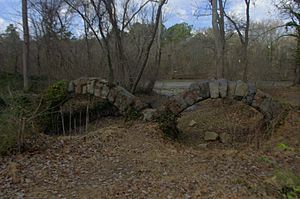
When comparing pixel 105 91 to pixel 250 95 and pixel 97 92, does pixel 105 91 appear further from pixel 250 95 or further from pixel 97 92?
pixel 250 95

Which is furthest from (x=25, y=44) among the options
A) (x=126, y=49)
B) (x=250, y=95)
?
(x=250, y=95)

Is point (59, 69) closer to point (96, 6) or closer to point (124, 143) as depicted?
point (96, 6)

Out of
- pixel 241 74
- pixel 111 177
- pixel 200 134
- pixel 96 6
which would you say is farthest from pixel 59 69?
pixel 111 177

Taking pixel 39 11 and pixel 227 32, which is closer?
pixel 39 11

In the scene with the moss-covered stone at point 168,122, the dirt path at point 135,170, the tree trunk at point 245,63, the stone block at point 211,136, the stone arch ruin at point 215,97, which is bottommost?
the stone block at point 211,136

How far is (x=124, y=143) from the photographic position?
6930 millimetres

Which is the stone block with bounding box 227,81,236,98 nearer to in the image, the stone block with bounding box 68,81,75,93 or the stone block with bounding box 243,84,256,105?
the stone block with bounding box 243,84,256,105

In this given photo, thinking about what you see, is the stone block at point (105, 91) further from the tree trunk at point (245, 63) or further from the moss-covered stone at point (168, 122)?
the tree trunk at point (245, 63)

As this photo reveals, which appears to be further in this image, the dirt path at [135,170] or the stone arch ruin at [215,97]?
the stone arch ruin at [215,97]

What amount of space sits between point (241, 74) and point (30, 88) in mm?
10344

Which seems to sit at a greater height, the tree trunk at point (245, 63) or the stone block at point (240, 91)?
the tree trunk at point (245, 63)

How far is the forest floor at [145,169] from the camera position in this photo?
13.9 feet

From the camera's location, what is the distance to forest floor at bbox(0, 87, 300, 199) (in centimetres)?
425

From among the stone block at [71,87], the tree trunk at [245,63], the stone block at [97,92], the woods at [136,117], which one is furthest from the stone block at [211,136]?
the tree trunk at [245,63]
